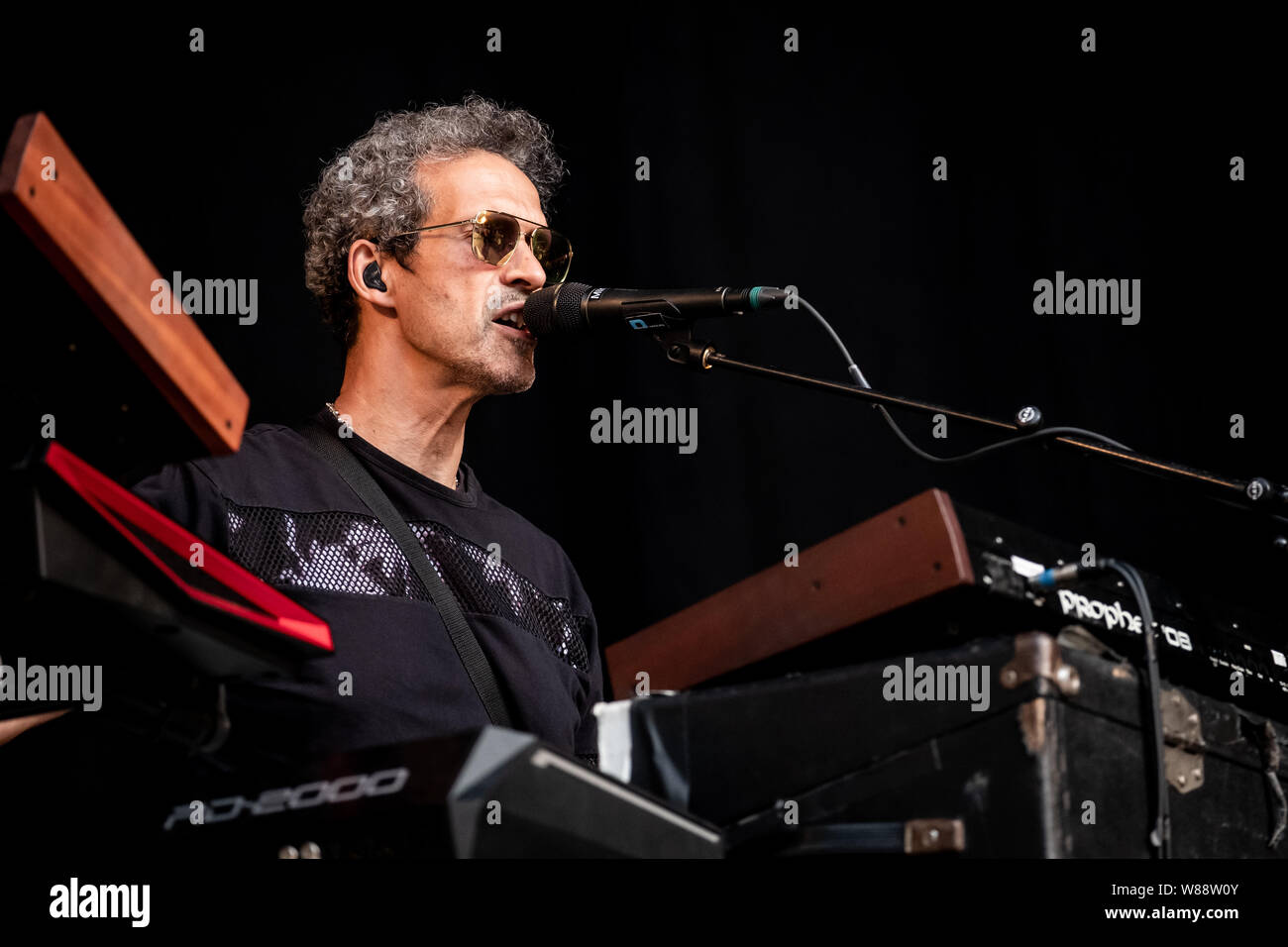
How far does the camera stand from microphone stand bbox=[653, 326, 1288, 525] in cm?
137

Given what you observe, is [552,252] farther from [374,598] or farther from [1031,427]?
[1031,427]

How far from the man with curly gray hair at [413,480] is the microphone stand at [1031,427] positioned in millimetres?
559

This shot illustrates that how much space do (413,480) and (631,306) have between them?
62 cm

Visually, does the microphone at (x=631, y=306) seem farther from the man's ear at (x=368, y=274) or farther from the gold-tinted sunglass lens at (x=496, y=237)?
the man's ear at (x=368, y=274)

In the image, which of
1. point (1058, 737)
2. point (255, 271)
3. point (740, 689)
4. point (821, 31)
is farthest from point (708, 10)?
point (1058, 737)

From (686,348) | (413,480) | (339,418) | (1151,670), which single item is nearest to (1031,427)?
(1151,670)

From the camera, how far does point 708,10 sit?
2.84m

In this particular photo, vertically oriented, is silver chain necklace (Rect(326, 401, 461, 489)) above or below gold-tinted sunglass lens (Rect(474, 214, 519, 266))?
below

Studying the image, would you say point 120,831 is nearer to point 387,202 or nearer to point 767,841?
point 767,841

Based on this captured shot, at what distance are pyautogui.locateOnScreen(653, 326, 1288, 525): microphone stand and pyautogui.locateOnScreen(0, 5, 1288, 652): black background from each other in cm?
103

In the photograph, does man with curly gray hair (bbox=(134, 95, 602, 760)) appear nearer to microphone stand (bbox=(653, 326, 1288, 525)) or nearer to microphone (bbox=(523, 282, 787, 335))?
microphone (bbox=(523, 282, 787, 335))

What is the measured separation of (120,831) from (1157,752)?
135cm

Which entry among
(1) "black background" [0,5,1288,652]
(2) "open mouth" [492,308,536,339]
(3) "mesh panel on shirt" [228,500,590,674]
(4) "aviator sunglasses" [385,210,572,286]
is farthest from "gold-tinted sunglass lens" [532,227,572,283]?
(3) "mesh panel on shirt" [228,500,590,674]

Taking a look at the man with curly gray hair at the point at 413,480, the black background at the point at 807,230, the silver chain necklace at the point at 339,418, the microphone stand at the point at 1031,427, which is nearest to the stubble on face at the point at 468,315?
the man with curly gray hair at the point at 413,480
